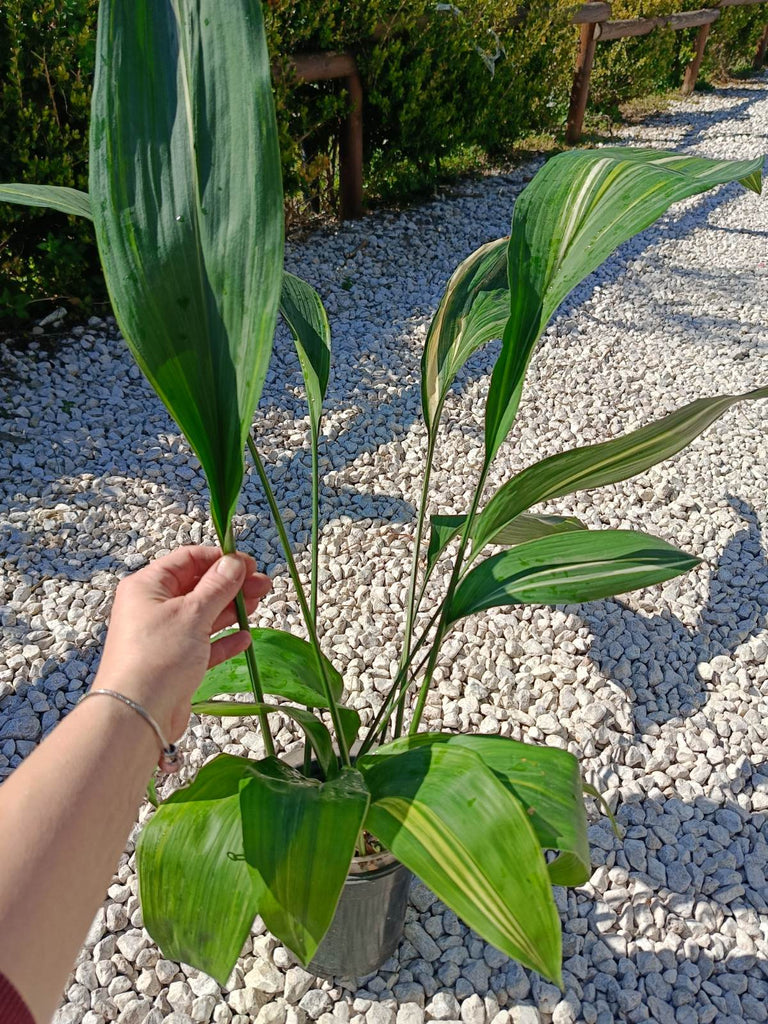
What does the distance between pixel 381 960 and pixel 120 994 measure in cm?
38

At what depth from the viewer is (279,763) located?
3.22 ft

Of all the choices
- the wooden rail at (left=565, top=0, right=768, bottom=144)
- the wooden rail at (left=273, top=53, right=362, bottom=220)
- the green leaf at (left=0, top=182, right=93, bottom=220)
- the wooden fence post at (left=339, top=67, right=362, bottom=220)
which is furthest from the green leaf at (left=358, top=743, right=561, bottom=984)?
the wooden rail at (left=565, top=0, right=768, bottom=144)

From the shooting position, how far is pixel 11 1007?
496 mm

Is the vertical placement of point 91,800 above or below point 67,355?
above

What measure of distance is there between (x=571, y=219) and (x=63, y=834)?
27.3 inches

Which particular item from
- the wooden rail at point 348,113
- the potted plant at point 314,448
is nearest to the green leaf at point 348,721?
the potted plant at point 314,448

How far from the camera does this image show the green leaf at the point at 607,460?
34.8 inches

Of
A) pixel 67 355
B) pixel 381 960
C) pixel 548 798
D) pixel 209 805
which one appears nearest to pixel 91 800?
pixel 209 805

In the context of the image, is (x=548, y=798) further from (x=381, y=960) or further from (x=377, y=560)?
(x=377, y=560)

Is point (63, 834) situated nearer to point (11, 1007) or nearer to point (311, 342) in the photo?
point (11, 1007)

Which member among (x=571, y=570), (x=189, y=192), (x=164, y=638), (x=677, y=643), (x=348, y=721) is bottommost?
(x=677, y=643)

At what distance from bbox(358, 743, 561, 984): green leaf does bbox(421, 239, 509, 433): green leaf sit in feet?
1.54

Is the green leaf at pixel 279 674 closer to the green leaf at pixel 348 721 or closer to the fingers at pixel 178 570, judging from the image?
the green leaf at pixel 348 721

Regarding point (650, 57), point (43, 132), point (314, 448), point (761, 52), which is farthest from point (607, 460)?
point (761, 52)
